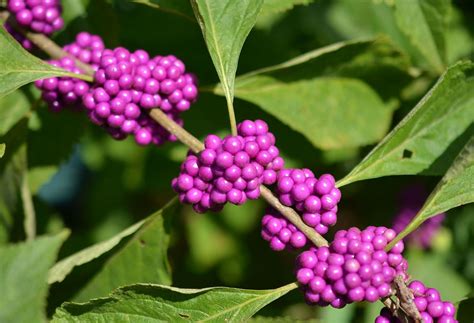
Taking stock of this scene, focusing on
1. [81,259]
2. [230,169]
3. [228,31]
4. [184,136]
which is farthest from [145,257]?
[228,31]

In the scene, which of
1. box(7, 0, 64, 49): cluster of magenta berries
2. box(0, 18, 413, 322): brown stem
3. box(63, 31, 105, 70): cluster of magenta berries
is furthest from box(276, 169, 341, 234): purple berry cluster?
box(7, 0, 64, 49): cluster of magenta berries

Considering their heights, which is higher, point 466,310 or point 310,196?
point 310,196

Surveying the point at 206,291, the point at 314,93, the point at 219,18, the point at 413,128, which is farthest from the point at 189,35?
the point at 206,291

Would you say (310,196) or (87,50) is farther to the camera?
(87,50)

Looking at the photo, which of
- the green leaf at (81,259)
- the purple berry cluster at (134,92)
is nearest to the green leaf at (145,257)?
the green leaf at (81,259)

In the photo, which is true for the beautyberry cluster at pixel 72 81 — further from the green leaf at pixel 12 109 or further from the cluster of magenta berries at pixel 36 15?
the green leaf at pixel 12 109

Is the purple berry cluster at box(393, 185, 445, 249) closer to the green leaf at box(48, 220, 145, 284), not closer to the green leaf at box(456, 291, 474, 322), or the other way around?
the green leaf at box(456, 291, 474, 322)

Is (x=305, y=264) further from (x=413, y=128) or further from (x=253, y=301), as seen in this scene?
(x=413, y=128)

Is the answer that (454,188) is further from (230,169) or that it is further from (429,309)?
(230,169)
